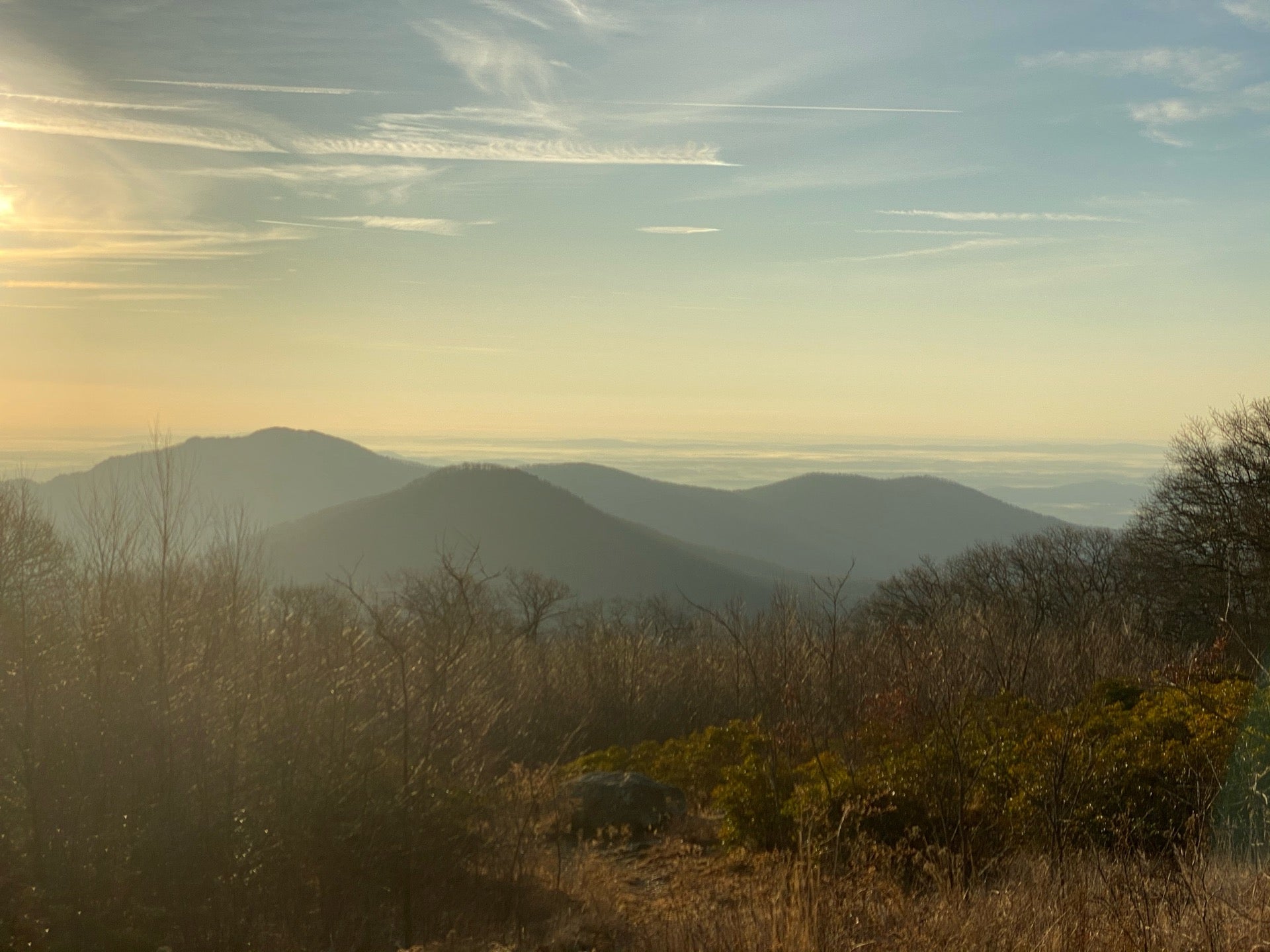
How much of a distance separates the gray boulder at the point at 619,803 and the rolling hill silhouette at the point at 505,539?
5629 inches

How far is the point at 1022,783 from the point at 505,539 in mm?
164699

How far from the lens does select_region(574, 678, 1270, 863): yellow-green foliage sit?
441 inches

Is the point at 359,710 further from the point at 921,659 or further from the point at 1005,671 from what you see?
the point at 1005,671

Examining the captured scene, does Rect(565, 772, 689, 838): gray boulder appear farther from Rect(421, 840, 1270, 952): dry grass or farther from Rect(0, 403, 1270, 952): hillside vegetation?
Rect(421, 840, 1270, 952): dry grass

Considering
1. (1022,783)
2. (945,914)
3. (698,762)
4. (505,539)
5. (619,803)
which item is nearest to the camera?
(945,914)

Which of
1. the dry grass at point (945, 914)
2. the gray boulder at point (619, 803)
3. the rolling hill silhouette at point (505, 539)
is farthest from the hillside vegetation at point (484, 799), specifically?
the rolling hill silhouette at point (505, 539)

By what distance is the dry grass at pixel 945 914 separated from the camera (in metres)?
7.31

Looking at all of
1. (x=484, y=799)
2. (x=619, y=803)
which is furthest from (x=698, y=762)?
(x=484, y=799)

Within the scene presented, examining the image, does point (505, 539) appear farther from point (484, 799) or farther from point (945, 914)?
point (945, 914)

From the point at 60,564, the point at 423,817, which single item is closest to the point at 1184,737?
the point at 423,817

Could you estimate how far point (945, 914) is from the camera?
26.3 feet

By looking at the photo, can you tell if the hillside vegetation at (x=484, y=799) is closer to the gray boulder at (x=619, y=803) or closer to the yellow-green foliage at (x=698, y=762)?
the yellow-green foliage at (x=698, y=762)

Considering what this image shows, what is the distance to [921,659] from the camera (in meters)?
13.3

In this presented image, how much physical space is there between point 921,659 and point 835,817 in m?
2.31
